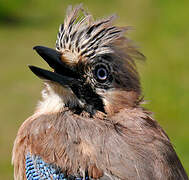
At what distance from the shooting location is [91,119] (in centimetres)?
427

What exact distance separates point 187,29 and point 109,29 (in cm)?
872

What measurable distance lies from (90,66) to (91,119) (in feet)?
1.63

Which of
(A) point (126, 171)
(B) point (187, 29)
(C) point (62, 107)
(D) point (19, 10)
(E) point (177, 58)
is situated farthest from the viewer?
(D) point (19, 10)

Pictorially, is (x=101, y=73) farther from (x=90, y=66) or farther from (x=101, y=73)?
(x=90, y=66)

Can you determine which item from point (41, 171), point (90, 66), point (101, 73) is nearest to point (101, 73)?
point (101, 73)

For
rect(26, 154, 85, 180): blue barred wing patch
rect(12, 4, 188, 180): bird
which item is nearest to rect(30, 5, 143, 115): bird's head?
rect(12, 4, 188, 180): bird

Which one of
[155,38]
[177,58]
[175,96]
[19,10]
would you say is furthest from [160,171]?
[19,10]

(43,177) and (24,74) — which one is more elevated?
(24,74)

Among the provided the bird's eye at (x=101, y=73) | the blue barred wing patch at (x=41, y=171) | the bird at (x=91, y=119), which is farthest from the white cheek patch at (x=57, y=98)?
the blue barred wing patch at (x=41, y=171)

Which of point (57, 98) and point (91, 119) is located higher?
point (57, 98)

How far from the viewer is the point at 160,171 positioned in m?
3.96

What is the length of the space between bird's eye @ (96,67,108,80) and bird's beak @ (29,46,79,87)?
213 millimetres

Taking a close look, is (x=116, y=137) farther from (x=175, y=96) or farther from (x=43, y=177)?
(x=175, y=96)

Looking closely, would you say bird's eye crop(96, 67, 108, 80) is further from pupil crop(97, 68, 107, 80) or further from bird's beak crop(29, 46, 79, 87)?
bird's beak crop(29, 46, 79, 87)
